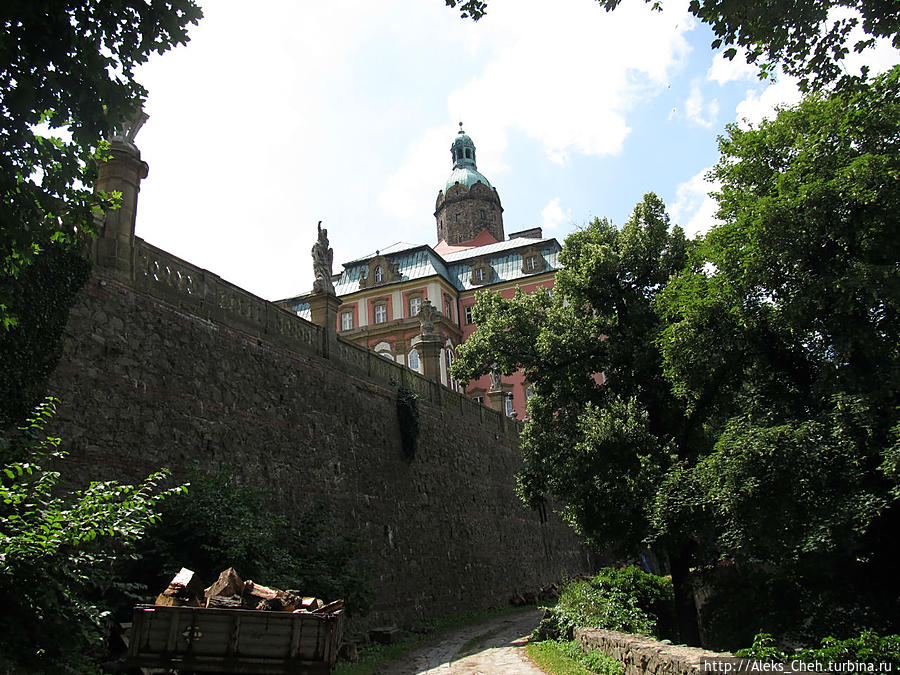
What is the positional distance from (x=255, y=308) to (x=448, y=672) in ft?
26.5

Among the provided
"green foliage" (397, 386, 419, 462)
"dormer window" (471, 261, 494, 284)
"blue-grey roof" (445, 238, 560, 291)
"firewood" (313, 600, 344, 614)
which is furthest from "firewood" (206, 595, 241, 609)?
"dormer window" (471, 261, 494, 284)

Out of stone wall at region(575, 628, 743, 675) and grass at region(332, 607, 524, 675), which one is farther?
grass at region(332, 607, 524, 675)

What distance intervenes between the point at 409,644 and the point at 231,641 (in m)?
9.63

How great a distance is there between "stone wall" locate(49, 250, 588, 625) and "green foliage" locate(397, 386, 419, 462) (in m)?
0.28

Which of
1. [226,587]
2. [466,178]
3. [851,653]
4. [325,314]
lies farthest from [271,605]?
[466,178]

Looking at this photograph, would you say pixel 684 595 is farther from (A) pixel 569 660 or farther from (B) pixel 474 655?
(B) pixel 474 655

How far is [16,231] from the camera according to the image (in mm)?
6000

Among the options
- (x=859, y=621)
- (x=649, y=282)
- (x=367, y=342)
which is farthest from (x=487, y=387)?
(x=859, y=621)

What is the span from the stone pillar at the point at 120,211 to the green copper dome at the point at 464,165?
52662 mm

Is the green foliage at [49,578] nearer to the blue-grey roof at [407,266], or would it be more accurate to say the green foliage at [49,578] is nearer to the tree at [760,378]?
the tree at [760,378]

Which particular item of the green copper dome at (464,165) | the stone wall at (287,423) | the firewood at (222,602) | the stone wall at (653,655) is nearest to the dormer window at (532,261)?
the green copper dome at (464,165)

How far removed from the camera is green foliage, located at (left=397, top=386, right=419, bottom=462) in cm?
1984

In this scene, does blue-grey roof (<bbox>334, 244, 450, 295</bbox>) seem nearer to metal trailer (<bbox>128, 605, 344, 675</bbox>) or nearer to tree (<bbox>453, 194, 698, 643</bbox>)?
tree (<bbox>453, 194, 698, 643</bbox>)

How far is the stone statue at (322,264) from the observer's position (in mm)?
17203
